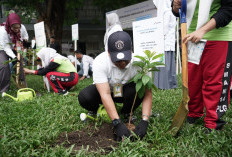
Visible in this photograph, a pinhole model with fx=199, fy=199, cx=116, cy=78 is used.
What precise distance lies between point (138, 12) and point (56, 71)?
246cm

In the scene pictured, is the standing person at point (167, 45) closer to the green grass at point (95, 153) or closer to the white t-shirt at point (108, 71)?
the green grass at point (95, 153)

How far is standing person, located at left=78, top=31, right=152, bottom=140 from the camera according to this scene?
1747 millimetres

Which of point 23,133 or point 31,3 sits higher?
point 31,3

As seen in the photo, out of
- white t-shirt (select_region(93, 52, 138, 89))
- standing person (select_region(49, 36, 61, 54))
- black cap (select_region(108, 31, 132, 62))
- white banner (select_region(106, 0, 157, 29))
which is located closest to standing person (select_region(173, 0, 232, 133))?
black cap (select_region(108, 31, 132, 62))

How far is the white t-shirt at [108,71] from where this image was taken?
1866 mm

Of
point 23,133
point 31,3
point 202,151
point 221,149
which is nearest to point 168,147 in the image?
point 202,151

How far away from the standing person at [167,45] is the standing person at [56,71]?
6.26ft

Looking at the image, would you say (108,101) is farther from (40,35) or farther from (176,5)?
(40,35)

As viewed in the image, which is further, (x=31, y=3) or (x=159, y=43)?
(x=31, y=3)

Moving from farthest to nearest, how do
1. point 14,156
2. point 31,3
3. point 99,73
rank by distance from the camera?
1. point 31,3
2. point 99,73
3. point 14,156

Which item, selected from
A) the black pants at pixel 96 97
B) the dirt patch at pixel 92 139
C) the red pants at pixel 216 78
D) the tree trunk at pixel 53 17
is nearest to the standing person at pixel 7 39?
the black pants at pixel 96 97

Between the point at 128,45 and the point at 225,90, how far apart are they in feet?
3.20

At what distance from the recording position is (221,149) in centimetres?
158

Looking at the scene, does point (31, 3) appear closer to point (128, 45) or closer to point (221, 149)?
point (128, 45)
